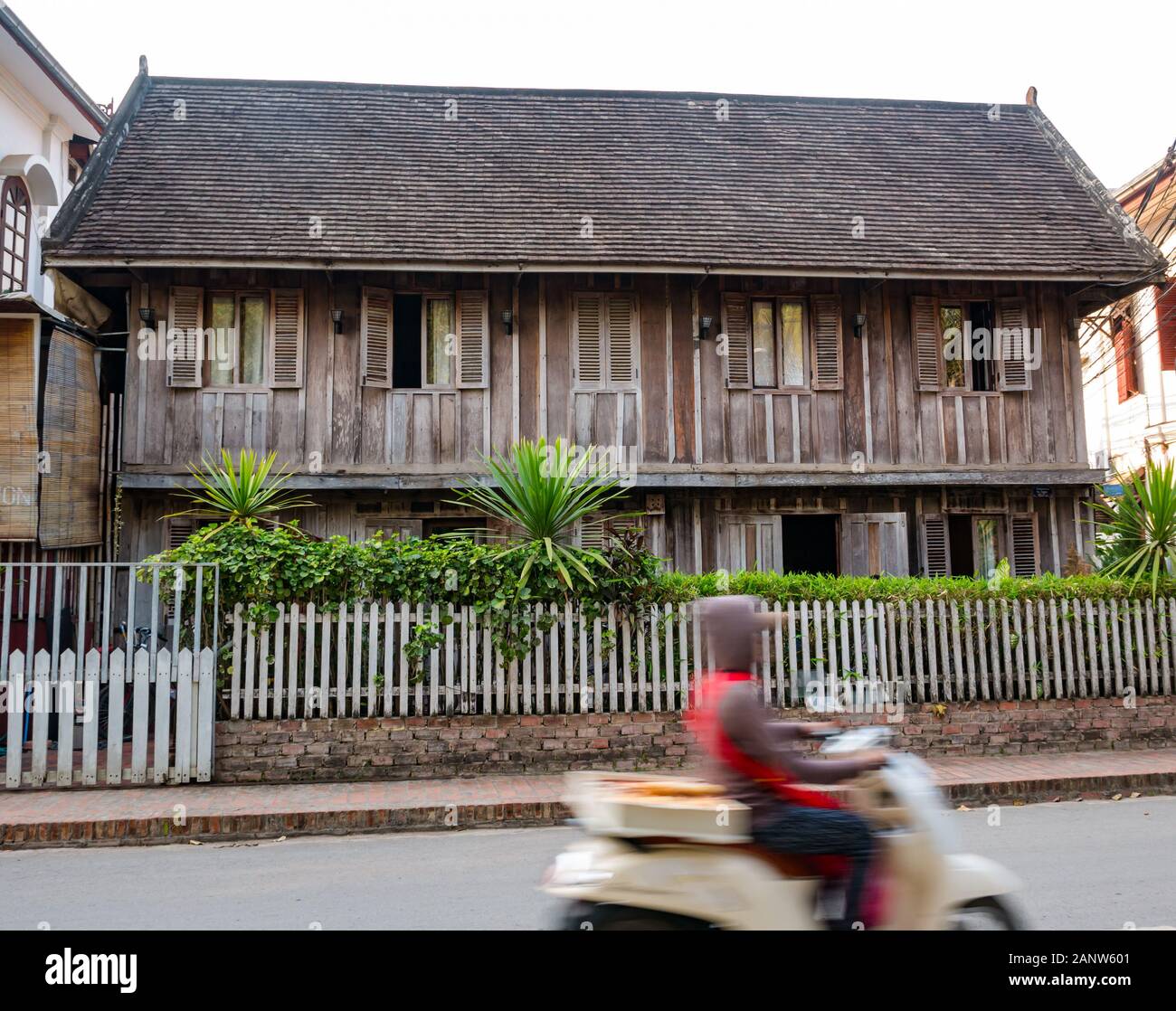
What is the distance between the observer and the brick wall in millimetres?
8562

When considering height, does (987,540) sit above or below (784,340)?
below

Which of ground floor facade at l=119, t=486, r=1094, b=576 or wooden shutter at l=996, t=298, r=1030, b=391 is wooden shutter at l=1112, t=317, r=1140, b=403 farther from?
ground floor facade at l=119, t=486, r=1094, b=576

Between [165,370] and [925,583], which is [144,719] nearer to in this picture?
[165,370]

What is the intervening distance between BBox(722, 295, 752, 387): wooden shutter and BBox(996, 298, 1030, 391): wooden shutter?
12.8 feet

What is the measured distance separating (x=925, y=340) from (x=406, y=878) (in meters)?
11.2

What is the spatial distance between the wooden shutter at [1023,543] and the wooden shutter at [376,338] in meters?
9.60

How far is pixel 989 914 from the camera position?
3715 millimetres

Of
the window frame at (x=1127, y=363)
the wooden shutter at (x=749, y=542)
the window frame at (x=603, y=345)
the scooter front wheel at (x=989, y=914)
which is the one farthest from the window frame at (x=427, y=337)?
the window frame at (x=1127, y=363)

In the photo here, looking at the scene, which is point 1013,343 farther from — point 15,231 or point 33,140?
point 33,140

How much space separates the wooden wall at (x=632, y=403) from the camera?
12.8 m

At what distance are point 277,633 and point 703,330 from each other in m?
7.58

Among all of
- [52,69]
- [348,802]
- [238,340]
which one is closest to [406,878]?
[348,802]

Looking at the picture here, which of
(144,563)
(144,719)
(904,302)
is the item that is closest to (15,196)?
(144,563)

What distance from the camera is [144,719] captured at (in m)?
8.24
